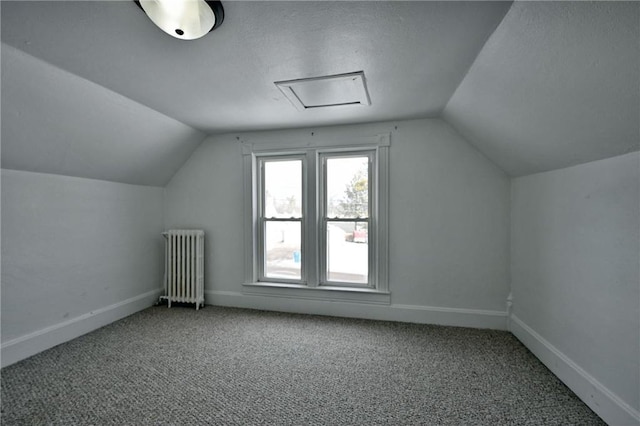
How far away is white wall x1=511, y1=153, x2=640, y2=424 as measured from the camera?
5.05ft

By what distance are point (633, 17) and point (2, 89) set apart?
332 centimetres

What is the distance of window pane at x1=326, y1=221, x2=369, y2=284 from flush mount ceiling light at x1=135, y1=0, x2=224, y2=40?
239cm

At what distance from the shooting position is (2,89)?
176cm

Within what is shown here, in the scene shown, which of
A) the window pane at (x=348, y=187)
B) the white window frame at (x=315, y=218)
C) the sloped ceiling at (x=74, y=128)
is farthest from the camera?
the window pane at (x=348, y=187)

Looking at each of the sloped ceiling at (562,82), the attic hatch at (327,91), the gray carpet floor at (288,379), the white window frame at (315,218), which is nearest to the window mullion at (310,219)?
the white window frame at (315,218)

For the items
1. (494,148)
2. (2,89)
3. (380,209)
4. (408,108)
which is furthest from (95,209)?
(494,148)

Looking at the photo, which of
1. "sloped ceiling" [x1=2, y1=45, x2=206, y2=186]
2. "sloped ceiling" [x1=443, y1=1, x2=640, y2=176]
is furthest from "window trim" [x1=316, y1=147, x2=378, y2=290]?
"sloped ceiling" [x1=2, y1=45, x2=206, y2=186]

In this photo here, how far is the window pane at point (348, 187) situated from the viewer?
329 cm

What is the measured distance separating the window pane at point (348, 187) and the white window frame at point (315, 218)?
74mm

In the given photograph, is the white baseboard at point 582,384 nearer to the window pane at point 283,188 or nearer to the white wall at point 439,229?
the white wall at point 439,229

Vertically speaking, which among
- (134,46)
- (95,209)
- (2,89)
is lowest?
(95,209)

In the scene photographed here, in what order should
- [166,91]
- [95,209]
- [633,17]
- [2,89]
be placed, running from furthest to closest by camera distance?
[95,209] → [166,91] → [2,89] → [633,17]

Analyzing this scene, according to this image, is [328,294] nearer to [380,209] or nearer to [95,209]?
[380,209]

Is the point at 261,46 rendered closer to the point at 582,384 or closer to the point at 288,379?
the point at 288,379
